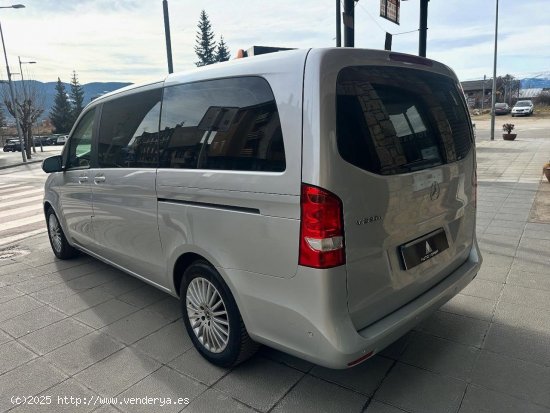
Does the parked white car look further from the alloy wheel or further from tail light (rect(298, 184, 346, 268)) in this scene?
tail light (rect(298, 184, 346, 268))

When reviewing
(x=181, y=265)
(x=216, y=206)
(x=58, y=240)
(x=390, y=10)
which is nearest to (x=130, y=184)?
(x=181, y=265)

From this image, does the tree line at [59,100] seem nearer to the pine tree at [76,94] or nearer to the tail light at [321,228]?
the pine tree at [76,94]

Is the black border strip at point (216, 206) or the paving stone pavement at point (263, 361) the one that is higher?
the black border strip at point (216, 206)

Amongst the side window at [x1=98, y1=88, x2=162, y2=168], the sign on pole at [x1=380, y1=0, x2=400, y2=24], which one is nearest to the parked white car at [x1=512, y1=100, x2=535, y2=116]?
the sign on pole at [x1=380, y1=0, x2=400, y2=24]

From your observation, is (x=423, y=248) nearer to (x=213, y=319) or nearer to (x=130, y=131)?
(x=213, y=319)

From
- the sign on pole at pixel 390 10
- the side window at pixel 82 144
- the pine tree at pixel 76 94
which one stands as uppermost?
the pine tree at pixel 76 94

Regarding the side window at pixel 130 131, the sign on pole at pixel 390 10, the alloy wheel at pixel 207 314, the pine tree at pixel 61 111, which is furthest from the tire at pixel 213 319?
the pine tree at pixel 61 111

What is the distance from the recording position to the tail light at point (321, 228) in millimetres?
2035

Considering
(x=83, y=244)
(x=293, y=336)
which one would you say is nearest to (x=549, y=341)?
(x=293, y=336)

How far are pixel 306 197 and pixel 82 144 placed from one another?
10.00 feet

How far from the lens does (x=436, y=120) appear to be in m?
2.73

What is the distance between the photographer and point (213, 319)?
2.81m

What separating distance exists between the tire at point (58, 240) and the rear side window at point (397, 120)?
427 centimetres

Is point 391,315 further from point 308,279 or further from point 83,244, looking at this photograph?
point 83,244
